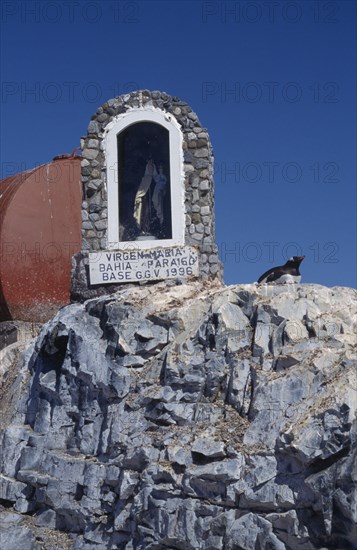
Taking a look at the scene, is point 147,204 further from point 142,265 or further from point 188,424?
point 188,424

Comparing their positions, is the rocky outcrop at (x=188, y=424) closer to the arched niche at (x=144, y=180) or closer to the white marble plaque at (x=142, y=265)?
the white marble plaque at (x=142, y=265)

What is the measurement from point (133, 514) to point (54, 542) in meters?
1.16

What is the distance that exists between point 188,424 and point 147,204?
4.30 metres

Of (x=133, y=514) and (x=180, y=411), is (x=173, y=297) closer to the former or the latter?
(x=180, y=411)

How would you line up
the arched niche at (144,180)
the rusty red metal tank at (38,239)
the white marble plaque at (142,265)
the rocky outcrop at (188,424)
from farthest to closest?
the rusty red metal tank at (38,239) < the arched niche at (144,180) < the white marble plaque at (142,265) < the rocky outcrop at (188,424)

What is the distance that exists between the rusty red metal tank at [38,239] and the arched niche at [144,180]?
2778mm

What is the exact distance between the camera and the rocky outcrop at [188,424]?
6.14m

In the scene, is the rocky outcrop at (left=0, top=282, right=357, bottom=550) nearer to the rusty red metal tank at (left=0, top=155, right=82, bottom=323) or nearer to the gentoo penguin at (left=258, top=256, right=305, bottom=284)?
the gentoo penguin at (left=258, top=256, right=305, bottom=284)

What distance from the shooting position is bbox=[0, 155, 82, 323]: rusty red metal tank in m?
12.8

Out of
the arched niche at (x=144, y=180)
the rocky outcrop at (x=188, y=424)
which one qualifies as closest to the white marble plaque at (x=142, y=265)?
the arched niche at (x=144, y=180)

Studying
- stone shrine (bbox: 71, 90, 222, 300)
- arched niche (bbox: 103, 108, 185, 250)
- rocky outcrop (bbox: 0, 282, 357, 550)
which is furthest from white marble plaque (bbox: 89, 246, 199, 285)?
rocky outcrop (bbox: 0, 282, 357, 550)

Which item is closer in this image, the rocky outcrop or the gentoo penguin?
the rocky outcrop

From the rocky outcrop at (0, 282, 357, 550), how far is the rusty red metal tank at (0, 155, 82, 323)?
139 inches

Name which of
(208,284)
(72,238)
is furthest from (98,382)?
(72,238)
